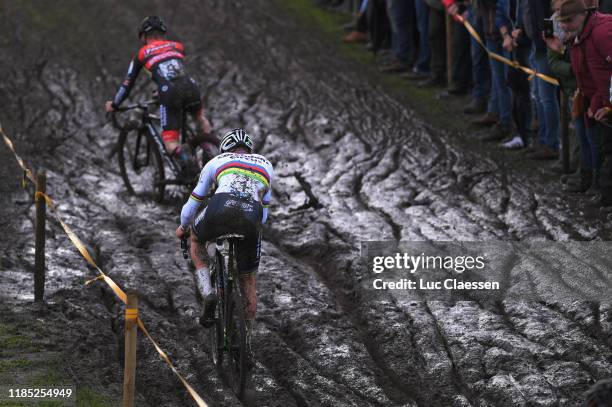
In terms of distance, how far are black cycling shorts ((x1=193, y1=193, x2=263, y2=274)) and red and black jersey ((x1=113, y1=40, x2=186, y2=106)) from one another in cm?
409

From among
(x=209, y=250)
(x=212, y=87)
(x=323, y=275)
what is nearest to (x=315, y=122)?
(x=212, y=87)

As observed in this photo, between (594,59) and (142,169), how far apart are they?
19.8ft

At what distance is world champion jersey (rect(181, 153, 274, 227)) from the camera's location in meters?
8.05

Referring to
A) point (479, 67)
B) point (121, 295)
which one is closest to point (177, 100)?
point (479, 67)

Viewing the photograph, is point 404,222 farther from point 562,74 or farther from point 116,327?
point 116,327

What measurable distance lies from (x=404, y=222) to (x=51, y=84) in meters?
7.45

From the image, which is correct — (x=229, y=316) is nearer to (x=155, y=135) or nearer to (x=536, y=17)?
(x=155, y=135)

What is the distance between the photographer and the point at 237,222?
787cm

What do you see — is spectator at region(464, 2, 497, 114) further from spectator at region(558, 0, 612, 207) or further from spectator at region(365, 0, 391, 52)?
spectator at region(558, 0, 612, 207)

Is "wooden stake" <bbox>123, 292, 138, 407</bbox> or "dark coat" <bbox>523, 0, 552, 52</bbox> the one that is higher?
"dark coat" <bbox>523, 0, 552, 52</bbox>

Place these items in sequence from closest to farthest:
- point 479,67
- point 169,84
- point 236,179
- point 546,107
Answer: point 236,179 < point 169,84 < point 546,107 < point 479,67

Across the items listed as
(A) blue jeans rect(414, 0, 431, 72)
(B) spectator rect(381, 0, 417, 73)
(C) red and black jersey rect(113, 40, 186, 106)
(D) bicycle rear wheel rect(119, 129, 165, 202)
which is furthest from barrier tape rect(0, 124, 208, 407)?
(B) spectator rect(381, 0, 417, 73)

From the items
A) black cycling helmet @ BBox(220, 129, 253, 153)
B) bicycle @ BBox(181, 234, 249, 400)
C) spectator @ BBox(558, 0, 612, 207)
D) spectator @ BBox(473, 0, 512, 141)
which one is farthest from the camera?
spectator @ BBox(473, 0, 512, 141)

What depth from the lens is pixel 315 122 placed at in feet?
49.4
